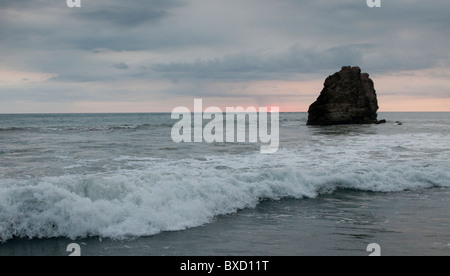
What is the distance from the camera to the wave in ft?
25.3

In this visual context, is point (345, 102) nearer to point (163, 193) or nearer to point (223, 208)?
point (223, 208)

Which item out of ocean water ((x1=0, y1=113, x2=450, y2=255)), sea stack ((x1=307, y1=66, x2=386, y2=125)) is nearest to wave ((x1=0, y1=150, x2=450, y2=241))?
ocean water ((x1=0, y1=113, x2=450, y2=255))

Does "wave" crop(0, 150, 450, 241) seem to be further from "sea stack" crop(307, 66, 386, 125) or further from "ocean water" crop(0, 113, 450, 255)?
"sea stack" crop(307, 66, 386, 125)

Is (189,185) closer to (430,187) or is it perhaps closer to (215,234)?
(215,234)

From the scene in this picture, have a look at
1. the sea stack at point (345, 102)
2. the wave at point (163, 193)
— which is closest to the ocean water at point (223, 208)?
the wave at point (163, 193)

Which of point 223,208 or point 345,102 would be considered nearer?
point 223,208

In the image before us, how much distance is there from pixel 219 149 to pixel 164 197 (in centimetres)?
1086

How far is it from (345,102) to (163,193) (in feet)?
150

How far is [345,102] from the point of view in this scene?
51062 mm

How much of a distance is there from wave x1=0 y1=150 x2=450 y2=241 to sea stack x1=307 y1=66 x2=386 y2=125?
36.9 m

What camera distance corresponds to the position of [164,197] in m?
9.32

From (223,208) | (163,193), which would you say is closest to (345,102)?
(223,208)

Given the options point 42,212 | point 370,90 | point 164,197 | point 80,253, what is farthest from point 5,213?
point 370,90

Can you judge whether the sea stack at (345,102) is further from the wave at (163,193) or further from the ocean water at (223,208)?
the wave at (163,193)
